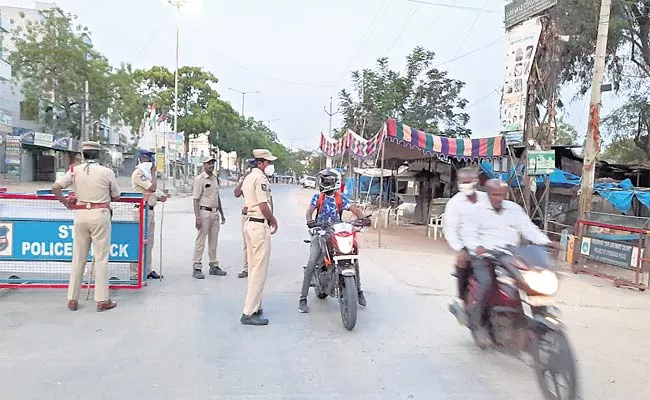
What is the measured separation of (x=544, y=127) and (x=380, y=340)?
32.2 ft

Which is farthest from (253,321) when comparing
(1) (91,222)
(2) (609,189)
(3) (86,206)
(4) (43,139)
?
(4) (43,139)

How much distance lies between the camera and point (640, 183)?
18.9 m

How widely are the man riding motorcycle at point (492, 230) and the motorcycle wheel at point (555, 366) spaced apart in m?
0.68

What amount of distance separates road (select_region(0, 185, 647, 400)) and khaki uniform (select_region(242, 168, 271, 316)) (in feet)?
1.10

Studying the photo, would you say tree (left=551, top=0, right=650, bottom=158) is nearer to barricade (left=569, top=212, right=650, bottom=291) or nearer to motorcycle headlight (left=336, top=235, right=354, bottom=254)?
barricade (left=569, top=212, right=650, bottom=291)

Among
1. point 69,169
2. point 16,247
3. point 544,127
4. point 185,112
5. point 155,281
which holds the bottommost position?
point 155,281

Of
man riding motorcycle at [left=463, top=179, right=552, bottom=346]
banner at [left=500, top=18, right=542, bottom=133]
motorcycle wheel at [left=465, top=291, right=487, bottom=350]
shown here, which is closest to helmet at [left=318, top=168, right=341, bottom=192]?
man riding motorcycle at [left=463, top=179, right=552, bottom=346]

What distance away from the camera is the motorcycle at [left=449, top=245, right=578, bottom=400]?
334 cm

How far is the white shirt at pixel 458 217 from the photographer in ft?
14.5

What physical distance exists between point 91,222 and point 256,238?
1.72 meters

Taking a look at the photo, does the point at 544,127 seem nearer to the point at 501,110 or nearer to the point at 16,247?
the point at 501,110

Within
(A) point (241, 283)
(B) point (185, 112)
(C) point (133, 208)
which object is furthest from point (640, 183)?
(B) point (185, 112)

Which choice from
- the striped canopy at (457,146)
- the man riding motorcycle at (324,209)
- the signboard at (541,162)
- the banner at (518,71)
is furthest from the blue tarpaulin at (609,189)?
the man riding motorcycle at (324,209)

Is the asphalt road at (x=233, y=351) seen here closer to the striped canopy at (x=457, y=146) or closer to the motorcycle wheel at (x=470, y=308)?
the motorcycle wheel at (x=470, y=308)
